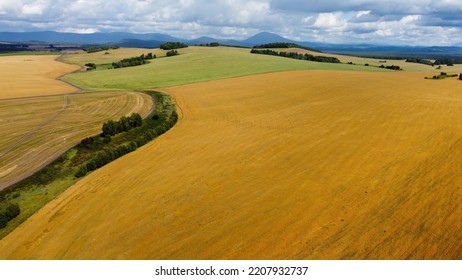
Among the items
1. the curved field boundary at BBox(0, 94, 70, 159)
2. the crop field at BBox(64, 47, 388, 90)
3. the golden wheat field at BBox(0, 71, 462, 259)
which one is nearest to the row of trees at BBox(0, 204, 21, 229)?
the golden wheat field at BBox(0, 71, 462, 259)

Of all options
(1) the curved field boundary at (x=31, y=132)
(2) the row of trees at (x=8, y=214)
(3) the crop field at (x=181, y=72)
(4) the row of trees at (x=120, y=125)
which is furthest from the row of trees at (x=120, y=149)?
(3) the crop field at (x=181, y=72)

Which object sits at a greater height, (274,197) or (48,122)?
(274,197)

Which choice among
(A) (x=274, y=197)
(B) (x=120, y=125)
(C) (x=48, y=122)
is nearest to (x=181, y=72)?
(C) (x=48, y=122)

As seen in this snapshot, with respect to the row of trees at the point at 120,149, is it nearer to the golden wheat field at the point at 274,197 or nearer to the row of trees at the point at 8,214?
the golden wheat field at the point at 274,197

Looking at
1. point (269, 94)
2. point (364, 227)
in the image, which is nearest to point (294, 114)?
point (269, 94)

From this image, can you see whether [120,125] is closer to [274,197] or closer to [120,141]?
[120,141]
